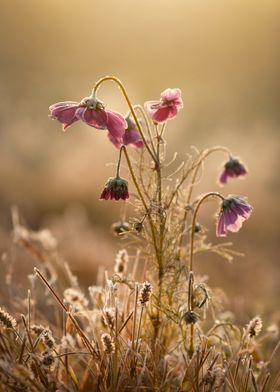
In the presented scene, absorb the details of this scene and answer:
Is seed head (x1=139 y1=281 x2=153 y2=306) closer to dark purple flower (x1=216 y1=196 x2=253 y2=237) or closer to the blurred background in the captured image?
dark purple flower (x1=216 y1=196 x2=253 y2=237)

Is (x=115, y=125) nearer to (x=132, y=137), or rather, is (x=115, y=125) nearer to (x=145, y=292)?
(x=132, y=137)

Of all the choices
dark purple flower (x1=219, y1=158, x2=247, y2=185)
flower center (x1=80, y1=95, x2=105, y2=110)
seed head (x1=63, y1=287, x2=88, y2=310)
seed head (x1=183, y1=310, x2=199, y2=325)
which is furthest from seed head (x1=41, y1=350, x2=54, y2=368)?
dark purple flower (x1=219, y1=158, x2=247, y2=185)

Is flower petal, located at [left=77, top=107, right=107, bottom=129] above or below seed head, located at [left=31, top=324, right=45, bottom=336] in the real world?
above

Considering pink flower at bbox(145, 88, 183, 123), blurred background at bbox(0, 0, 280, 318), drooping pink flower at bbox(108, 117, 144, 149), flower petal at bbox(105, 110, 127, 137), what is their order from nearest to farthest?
flower petal at bbox(105, 110, 127, 137) < pink flower at bbox(145, 88, 183, 123) < drooping pink flower at bbox(108, 117, 144, 149) < blurred background at bbox(0, 0, 280, 318)

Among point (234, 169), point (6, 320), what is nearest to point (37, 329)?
point (6, 320)

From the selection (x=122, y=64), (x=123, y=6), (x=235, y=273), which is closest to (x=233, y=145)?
(x=235, y=273)

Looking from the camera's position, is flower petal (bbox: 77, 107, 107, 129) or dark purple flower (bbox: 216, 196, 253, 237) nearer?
flower petal (bbox: 77, 107, 107, 129)

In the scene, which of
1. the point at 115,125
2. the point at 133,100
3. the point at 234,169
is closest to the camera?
the point at 115,125

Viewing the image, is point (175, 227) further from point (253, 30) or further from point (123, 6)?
point (123, 6)
